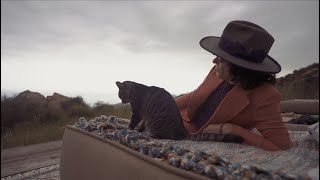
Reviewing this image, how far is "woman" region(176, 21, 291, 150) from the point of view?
1258 mm

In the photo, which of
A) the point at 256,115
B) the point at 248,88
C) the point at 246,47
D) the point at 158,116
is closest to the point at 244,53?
the point at 246,47

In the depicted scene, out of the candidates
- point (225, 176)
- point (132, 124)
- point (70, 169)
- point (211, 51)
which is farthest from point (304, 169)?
point (70, 169)

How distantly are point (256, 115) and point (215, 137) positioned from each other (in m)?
0.19

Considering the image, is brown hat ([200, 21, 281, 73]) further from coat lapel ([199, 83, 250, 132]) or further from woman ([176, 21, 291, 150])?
coat lapel ([199, 83, 250, 132])

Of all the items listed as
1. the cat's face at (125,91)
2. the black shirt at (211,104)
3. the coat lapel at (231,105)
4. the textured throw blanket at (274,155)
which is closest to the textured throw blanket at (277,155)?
the textured throw blanket at (274,155)

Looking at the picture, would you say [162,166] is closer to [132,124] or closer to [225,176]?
→ [225,176]

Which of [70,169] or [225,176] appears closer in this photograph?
[225,176]

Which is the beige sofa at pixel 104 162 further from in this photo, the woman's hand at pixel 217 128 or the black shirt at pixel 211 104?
the black shirt at pixel 211 104

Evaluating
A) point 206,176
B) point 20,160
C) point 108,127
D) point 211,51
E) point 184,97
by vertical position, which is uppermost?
point 211,51

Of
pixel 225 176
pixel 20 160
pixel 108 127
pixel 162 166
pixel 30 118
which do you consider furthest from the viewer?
pixel 30 118

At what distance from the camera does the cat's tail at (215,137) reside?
4.25ft

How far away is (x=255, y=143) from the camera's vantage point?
4.14ft

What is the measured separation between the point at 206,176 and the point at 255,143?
389 mm

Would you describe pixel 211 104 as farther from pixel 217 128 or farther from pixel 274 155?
pixel 274 155
